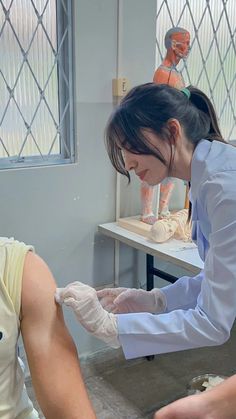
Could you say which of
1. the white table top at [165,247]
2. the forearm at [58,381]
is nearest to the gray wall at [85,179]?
the white table top at [165,247]

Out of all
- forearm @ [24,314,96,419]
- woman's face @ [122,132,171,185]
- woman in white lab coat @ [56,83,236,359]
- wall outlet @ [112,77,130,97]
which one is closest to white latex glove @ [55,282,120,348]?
woman in white lab coat @ [56,83,236,359]

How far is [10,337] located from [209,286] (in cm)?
53

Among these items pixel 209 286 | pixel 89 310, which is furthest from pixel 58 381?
pixel 209 286

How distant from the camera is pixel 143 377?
2412 mm

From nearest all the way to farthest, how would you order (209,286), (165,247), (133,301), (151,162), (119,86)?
(209,286) < (151,162) < (133,301) < (165,247) < (119,86)

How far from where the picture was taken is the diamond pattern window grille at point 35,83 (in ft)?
6.78

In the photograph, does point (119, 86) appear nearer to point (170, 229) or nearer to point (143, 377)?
point (170, 229)

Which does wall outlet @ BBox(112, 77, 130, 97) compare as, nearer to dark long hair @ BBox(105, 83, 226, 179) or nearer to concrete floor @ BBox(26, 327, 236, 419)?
dark long hair @ BBox(105, 83, 226, 179)

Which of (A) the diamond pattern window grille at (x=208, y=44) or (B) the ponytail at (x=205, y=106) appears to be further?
(A) the diamond pattern window grille at (x=208, y=44)

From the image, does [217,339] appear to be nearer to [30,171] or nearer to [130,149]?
[130,149]

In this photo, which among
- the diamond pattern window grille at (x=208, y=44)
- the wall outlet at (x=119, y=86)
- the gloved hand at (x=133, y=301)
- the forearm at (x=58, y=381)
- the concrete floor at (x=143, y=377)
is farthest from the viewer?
the diamond pattern window grille at (x=208, y=44)

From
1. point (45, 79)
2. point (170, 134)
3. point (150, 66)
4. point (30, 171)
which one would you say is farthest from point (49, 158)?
point (170, 134)

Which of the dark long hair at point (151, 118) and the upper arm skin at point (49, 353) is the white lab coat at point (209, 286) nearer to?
the dark long hair at point (151, 118)

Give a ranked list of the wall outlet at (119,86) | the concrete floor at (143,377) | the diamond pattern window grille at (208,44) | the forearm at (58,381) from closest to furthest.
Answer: the forearm at (58,381), the concrete floor at (143,377), the wall outlet at (119,86), the diamond pattern window grille at (208,44)
